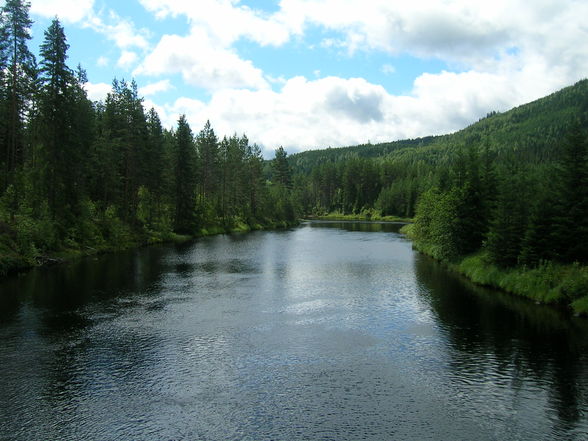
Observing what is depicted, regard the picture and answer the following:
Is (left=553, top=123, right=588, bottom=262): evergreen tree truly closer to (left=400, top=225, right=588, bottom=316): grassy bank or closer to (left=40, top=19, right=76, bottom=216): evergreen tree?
(left=400, top=225, right=588, bottom=316): grassy bank

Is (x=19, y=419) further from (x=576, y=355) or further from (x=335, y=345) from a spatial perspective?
(x=576, y=355)

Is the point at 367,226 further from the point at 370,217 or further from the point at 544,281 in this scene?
the point at 544,281

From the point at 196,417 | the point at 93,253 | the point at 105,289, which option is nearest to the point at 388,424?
the point at 196,417

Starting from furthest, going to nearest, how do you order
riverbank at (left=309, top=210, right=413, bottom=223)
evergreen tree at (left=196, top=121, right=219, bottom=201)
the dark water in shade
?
riverbank at (left=309, top=210, right=413, bottom=223) < evergreen tree at (left=196, top=121, right=219, bottom=201) < the dark water in shade

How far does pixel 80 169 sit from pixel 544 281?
181ft

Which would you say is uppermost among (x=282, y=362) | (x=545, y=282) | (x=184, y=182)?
(x=184, y=182)

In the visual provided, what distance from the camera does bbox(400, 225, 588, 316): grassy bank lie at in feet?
106

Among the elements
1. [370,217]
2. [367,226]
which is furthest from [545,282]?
[370,217]

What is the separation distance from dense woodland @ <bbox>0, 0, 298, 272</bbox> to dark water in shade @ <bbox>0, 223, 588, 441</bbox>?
1263cm

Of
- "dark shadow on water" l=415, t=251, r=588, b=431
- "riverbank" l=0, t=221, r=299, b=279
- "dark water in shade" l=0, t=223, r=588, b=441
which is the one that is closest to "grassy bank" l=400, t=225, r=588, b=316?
"dark shadow on water" l=415, t=251, r=588, b=431

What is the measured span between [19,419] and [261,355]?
11.5 meters

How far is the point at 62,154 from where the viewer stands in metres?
54.6

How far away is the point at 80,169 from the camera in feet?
195

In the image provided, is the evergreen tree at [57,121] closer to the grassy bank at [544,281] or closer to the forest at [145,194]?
the forest at [145,194]
